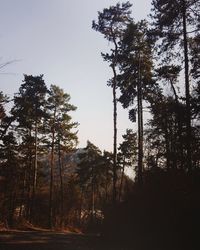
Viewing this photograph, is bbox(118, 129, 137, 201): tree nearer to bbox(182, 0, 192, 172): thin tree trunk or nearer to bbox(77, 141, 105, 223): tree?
bbox(77, 141, 105, 223): tree

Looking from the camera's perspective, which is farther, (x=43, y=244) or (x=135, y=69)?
(x=135, y=69)

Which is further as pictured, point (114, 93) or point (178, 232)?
point (114, 93)

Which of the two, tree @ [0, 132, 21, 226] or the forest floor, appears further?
tree @ [0, 132, 21, 226]

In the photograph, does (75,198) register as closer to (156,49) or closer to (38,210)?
(38,210)

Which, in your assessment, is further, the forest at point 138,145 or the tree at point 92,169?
the tree at point 92,169

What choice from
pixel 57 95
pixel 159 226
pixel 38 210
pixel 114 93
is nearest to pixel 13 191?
pixel 38 210

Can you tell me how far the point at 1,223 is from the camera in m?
27.8

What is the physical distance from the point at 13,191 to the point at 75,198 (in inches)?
885

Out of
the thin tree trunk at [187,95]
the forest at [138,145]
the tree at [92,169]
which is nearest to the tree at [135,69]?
the forest at [138,145]

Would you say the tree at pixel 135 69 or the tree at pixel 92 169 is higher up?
the tree at pixel 135 69

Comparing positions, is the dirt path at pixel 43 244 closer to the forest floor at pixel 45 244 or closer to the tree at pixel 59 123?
the forest floor at pixel 45 244

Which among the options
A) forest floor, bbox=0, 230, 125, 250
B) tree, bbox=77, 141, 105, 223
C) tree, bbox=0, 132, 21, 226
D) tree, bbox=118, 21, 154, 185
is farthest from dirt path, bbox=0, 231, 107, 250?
tree, bbox=77, 141, 105, 223

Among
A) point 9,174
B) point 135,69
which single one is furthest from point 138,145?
point 9,174

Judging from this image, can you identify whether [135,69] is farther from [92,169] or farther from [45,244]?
[92,169]
